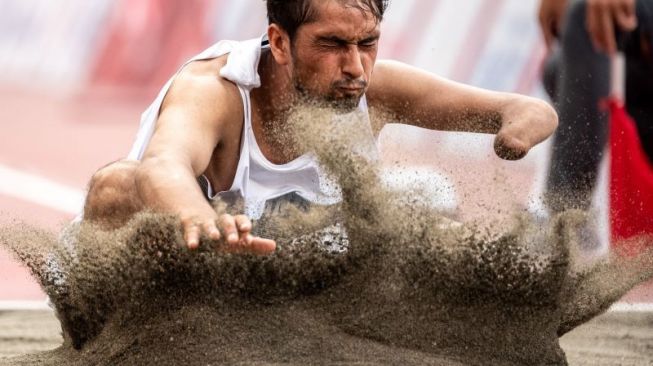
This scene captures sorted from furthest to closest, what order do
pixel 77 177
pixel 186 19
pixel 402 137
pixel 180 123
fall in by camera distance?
1. pixel 186 19
2. pixel 77 177
3. pixel 402 137
4. pixel 180 123

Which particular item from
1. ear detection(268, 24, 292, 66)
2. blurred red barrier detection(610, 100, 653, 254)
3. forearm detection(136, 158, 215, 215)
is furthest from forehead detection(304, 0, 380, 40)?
blurred red barrier detection(610, 100, 653, 254)

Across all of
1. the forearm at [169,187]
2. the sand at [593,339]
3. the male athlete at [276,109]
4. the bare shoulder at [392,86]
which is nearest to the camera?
the forearm at [169,187]

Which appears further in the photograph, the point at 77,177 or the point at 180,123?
the point at 77,177

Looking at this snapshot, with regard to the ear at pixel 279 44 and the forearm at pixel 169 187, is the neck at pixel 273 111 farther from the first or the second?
the forearm at pixel 169 187

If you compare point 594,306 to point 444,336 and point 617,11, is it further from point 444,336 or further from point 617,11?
point 617,11

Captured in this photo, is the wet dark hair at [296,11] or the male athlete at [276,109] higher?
the wet dark hair at [296,11]

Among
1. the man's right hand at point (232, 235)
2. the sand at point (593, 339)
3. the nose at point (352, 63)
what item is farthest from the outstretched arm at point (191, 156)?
the sand at point (593, 339)

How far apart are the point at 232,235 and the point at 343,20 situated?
3.21 feet

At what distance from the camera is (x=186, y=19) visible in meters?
8.62

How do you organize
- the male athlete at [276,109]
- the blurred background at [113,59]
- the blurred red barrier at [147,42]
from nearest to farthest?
the male athlete at [276,109] < the blurred background at [113,59] < the blurred red barrier at [147,42]

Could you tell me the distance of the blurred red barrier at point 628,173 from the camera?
4.86 m

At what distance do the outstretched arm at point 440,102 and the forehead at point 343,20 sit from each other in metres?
0.41

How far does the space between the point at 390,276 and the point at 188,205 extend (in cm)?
57

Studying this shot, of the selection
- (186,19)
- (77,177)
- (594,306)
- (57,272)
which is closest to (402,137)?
(594,306)
